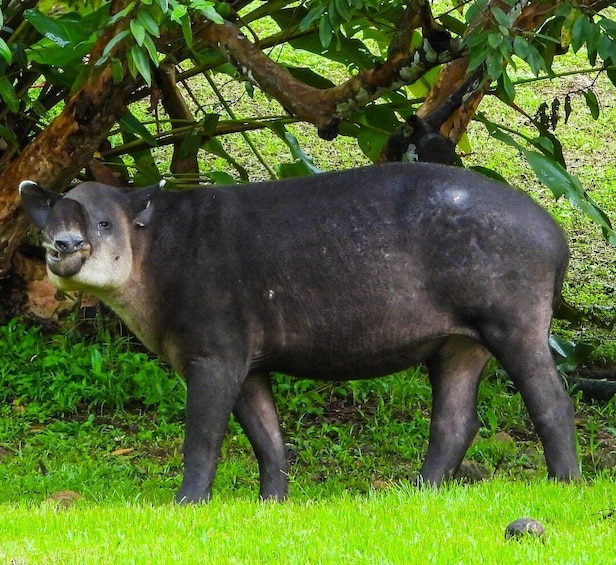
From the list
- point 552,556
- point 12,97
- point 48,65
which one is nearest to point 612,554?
point 552,556

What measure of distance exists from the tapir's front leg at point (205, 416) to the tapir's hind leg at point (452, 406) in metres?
1.24

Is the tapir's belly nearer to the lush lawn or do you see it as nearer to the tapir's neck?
the tapir's neck

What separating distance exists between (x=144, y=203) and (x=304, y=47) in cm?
373

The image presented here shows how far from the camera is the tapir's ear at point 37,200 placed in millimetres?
6953

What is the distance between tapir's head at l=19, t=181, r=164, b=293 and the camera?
677cm

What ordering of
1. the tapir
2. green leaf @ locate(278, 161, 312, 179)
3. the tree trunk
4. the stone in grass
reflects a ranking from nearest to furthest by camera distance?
the stone in grass, the tapir, the tree trunk, green leaf @ locate(278, 161, 312, 179)

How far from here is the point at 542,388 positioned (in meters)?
6.68

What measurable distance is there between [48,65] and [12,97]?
3.18ft

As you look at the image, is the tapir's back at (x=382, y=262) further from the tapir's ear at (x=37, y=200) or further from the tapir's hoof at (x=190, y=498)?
the tapir's ear at (x=37, y=200)

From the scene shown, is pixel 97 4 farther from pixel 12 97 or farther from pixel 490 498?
pixel 490 498

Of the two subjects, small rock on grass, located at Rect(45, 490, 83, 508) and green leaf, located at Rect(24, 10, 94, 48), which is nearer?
small rock on grass, located at Rect(45, 490, 83, 508)

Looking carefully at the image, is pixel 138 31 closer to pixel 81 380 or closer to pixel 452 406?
pixel 452 406

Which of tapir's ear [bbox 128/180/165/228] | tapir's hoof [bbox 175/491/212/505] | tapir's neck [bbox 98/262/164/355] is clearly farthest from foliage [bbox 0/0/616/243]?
tapir's hoof [bbox 175/491/212/505]

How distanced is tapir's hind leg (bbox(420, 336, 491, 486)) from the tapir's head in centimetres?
192
